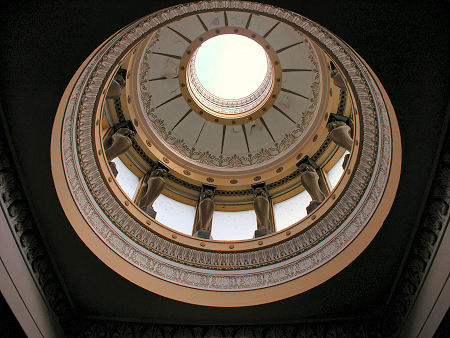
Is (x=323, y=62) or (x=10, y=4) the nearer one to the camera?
(x=10, y=4)

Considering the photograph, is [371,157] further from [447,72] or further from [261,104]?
[261,104]

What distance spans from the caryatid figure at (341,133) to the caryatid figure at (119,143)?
5.16 meters

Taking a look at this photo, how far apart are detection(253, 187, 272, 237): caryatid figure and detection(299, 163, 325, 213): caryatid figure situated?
115 centimetres

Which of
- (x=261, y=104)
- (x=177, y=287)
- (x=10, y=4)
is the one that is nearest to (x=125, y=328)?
(x=177, y=287)

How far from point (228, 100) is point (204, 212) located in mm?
5459

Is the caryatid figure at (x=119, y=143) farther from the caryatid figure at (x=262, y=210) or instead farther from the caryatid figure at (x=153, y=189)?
the caryatid figure at (x=262, y=210)

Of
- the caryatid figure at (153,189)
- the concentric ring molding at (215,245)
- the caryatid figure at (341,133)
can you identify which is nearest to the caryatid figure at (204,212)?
the concentric ring molding at (215,245)

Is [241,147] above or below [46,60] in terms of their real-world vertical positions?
above

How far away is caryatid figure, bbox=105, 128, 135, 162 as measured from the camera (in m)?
8.58

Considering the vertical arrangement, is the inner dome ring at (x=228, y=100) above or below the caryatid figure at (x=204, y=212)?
above

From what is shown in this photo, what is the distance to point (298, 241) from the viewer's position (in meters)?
6.74

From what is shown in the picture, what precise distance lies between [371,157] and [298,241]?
2018 millimetres

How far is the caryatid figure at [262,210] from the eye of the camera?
8.11 metres

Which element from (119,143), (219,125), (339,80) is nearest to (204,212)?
(119,143)
